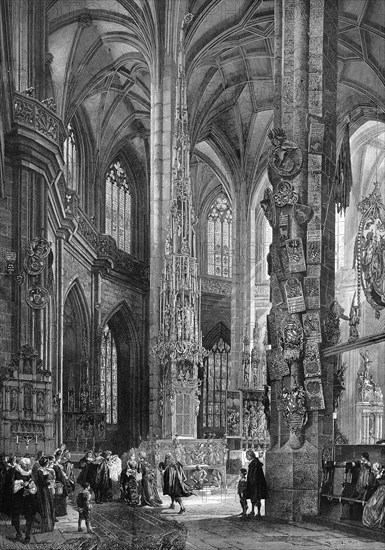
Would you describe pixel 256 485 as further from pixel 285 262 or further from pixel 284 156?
pixel 284 156

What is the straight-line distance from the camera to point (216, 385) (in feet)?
132

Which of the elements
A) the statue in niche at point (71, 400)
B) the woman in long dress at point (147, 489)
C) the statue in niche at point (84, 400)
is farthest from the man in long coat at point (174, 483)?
the statue in niche at point (71, 400)

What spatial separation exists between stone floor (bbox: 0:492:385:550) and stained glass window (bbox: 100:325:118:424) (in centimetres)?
1803

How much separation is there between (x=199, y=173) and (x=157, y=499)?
25.0 m

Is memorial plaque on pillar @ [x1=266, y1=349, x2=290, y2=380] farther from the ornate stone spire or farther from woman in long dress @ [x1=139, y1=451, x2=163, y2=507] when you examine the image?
the ornate stone spire

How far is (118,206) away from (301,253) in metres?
22.4

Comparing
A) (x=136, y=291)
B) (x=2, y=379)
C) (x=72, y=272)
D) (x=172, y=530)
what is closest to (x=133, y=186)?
(x=136, y=291)

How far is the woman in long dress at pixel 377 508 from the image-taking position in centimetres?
1175

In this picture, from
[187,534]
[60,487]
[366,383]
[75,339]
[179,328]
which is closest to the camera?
[187,534]

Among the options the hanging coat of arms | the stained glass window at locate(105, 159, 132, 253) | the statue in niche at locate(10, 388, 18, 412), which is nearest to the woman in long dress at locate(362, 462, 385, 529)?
the hanging coat of arms

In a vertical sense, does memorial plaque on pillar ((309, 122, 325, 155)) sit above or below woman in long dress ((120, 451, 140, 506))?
above

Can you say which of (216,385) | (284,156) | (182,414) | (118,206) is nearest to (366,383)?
(182,414)

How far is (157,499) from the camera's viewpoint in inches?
720

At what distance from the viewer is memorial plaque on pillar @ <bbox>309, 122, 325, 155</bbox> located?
14820 millimetres
